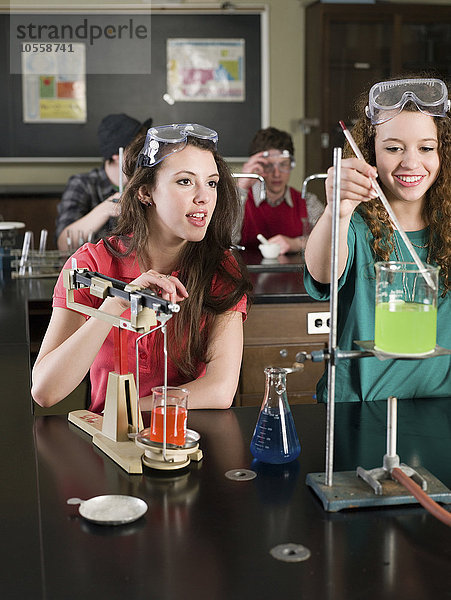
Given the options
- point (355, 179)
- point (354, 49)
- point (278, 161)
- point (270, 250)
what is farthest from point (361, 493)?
point (354, 49)

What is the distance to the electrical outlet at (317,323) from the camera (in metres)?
3.05

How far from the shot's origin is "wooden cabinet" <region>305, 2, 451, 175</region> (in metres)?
5.55

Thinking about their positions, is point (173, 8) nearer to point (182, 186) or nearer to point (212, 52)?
point (212, 52)

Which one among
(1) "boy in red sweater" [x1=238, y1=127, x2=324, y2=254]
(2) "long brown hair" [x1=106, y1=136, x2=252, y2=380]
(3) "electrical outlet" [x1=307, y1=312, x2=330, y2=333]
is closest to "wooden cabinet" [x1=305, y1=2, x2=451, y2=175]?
(1) "boy in red sweater" [x1=238, y1=127, x2=324, y2=254]

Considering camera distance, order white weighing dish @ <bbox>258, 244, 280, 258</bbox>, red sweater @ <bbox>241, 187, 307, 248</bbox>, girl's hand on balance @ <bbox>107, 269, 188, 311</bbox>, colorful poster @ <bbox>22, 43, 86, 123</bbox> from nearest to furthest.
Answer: girl's hand on balance @ <bbox>107, 269, 188, 311</bbox>
white weighing dish @ <bbox>258, 244, 280, 258</bbox>
red sweater @ <bbox>241, 187, 307, 248</bbox>
colorful poster @ <bbox>22, 43, 86, 123</bbox>

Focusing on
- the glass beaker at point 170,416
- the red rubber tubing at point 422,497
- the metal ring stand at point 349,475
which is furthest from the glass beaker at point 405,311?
the glass beaker at point 170,416

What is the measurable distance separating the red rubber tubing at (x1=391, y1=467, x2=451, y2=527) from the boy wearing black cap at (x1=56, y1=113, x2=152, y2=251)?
8.35 ft

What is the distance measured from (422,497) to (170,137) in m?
1.08

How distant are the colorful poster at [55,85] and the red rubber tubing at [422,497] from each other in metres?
4.97

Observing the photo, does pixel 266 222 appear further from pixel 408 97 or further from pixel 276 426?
pixel 276 426

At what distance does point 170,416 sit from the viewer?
4.24 feet

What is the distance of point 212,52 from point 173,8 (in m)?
0.42

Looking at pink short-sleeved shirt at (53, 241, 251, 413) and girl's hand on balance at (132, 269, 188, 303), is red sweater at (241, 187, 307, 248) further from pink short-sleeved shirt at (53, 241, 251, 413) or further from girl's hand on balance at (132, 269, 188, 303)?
girl's hand on balance at (132, 269, 188, 303)

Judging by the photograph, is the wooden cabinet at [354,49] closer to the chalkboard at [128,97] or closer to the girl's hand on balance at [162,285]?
the chalkboard at [128,97]
